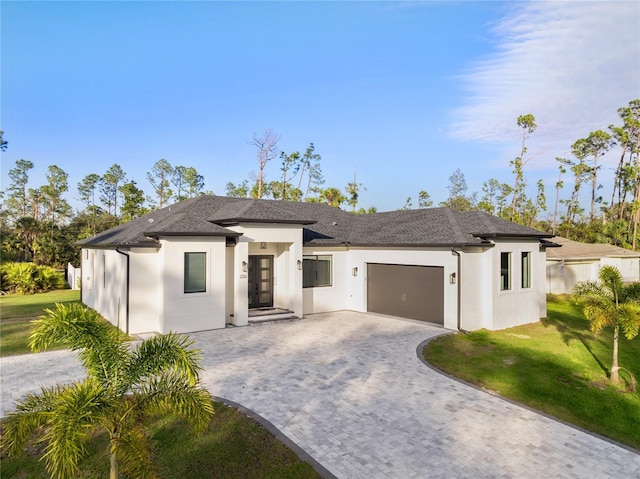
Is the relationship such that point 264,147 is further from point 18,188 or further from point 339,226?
point 18,188

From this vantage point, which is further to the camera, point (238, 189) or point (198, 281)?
point (238, 189)

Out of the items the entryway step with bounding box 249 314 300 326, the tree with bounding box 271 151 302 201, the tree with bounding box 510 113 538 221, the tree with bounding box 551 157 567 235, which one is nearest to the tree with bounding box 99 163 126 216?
the tree with bounding box 271 151 302 201

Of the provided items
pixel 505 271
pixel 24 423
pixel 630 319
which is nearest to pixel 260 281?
pixel 505 271

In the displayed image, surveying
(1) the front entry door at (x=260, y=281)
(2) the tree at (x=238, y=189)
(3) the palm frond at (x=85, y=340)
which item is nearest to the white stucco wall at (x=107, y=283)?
(1) the front entry door at (x=260, y=281)

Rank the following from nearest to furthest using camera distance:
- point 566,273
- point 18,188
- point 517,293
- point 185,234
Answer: point 185,234 < point 517,293 < point 566,273 < point 18,188

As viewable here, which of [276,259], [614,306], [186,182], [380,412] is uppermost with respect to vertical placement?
[186,182]

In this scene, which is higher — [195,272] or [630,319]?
[195,272]
